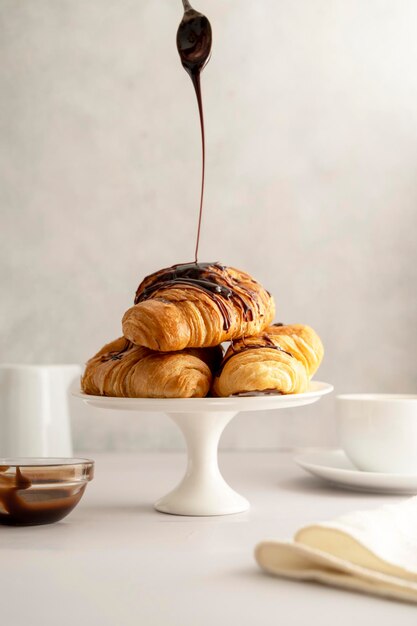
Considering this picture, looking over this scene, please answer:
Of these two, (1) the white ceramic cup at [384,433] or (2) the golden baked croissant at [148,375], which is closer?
(2) the golden baked croissant at [148,375]

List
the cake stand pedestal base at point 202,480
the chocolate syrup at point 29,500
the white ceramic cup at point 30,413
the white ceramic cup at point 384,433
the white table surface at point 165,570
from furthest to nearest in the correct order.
Answer: the white ceramic cup at point 30,413, the white ceramic cup at point 384,433, the cake stand pedestal base at point 202,480, the chocolate syrup at point 29,500, the white table surface at point 165,570

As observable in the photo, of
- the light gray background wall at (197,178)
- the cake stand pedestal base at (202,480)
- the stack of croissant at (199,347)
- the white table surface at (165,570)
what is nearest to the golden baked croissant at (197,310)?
the stack of croissant at (199,347)

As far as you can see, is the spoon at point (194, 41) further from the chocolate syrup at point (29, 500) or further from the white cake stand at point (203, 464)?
the chocolate syrup at point (29, 500)

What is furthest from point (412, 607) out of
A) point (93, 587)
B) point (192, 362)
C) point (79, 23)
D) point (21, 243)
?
point (79, 23)

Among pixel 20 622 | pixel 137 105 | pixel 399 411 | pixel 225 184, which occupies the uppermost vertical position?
pixel 137 105

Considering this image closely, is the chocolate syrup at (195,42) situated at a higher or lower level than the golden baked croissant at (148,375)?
higher

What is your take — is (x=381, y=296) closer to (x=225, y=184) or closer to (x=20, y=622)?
(x=225, y=184)

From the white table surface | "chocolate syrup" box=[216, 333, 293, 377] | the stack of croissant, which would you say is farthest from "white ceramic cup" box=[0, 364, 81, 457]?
"chocolate syrup" box=[216, 333, 293, 377]
